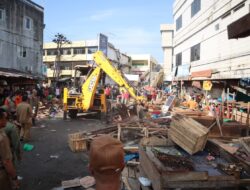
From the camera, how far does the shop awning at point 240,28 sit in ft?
9.41

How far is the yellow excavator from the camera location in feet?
47.9

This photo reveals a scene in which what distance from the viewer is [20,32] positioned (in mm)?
25500

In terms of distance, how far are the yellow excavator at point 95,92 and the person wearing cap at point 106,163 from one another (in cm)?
1292

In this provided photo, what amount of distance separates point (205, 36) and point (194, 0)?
15.1 ft

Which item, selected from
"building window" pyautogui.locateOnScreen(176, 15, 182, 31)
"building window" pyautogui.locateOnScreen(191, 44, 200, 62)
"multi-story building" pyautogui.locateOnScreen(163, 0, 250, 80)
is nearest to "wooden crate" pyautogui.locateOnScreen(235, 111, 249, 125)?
"multi-story building" pyautogui.locateOnScreen(163, 0, 250, 80)

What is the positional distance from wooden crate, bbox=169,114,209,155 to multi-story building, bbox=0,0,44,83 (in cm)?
1838

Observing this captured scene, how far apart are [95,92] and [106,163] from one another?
44.1ft

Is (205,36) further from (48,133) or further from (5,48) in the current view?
(5,48)

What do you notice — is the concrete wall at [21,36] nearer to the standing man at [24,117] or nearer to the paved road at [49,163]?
the paved road at [49,163]

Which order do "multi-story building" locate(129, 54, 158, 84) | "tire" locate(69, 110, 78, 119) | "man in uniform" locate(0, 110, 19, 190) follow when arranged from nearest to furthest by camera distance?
"man in uniform" locate(0, 110, 19, 190) < "tire" locate(69, 110, 78, 119) < "multi-story building" locate(129, 54, 158, 84)

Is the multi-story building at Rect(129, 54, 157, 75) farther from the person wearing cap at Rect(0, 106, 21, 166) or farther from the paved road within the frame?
the person wearing cap at Rect(0, 106, 21, 166)

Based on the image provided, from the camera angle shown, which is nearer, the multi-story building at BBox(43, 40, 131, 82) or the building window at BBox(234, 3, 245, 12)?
the building window at BBox(234, 3, 245, 12)

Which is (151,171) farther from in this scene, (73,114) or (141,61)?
(141,61)

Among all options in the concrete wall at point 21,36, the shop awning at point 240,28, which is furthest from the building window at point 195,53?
the shop awning at point 240,28
